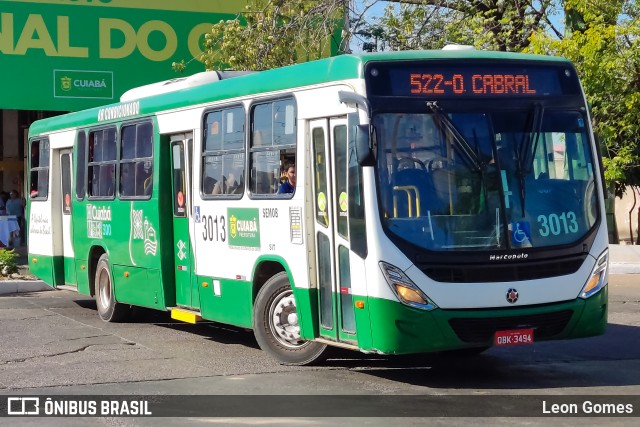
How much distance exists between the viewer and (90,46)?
2764 centimetres

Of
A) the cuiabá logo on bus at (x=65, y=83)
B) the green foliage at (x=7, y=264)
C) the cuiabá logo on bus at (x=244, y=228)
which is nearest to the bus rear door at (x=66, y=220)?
the green foliage at (x=7, y=264)

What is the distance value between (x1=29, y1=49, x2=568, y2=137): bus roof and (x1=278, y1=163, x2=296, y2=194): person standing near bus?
2.56ft

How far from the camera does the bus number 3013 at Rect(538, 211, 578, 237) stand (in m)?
9.67

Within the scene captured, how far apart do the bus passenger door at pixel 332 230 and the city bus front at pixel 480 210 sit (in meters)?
0.53

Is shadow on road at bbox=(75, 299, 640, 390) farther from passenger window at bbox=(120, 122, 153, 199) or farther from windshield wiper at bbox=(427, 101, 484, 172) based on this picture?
passenger window at bbox=(120, 122, 153, 199)

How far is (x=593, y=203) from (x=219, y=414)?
3910mm

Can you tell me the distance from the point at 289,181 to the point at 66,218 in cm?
705

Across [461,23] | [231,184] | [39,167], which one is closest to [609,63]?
[461,23]

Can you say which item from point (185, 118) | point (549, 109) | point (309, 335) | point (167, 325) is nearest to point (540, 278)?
point (549, 109)

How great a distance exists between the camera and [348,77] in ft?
31.8

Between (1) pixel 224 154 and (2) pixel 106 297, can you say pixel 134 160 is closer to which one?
(2) pixel 106 297

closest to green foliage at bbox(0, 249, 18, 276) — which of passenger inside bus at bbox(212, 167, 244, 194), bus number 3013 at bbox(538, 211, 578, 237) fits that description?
passenger inside bus at bbox(212, 167, 244, 194)

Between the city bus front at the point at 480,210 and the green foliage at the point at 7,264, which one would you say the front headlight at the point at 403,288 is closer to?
the city bus front at the point at 480,210

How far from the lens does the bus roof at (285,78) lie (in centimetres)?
974
